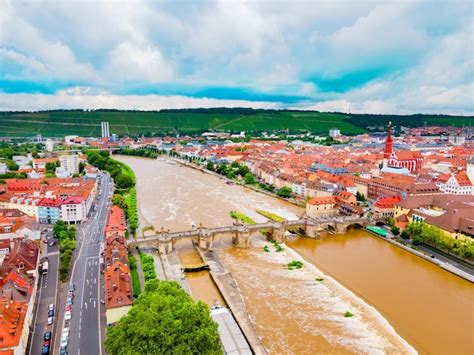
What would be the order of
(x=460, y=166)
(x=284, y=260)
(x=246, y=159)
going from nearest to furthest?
(x=284, y=260) → (x=460, y=166) → (x=246, y=159)

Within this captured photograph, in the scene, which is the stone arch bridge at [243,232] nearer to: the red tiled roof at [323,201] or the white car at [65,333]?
the red tiled roof at [323,201]

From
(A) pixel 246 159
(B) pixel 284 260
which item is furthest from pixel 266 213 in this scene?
(A) pixel 246 159

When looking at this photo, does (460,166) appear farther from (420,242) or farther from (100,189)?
(100,189)

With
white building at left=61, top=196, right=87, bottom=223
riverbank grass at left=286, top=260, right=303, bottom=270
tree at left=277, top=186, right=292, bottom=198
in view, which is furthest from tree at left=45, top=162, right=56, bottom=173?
riverbank grass at left=286, top=260, right=303, bottom=270

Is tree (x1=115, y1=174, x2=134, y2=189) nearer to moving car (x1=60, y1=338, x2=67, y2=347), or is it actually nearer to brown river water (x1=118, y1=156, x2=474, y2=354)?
brown river water (x1=118, y1=156, x2=474, y2=354)

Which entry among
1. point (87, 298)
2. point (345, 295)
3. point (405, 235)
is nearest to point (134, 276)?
point (87, 298)

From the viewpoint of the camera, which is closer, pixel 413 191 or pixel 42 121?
pixel 413 191

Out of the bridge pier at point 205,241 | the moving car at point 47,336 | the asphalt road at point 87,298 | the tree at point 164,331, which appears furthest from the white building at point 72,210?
the tree at point 164,331
